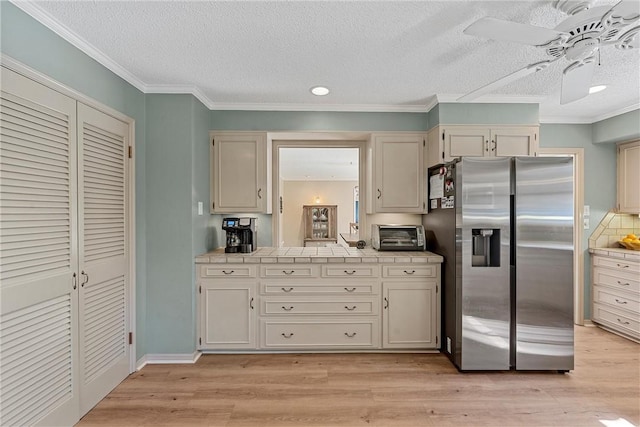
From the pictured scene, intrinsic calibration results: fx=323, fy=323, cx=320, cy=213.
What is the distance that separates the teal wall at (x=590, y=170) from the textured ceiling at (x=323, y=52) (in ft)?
1.75

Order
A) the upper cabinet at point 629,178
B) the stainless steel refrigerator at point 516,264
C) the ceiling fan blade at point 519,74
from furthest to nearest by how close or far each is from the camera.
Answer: the upper cabinet at point 629,178, the stainless steel refrigerator at point 516,264, the ceiling fan blade at point 519,74

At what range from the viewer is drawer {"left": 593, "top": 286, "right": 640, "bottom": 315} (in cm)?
322

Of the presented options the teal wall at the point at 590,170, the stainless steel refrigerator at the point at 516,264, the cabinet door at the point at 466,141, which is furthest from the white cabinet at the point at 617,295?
the cabinet door at the point at 466,141

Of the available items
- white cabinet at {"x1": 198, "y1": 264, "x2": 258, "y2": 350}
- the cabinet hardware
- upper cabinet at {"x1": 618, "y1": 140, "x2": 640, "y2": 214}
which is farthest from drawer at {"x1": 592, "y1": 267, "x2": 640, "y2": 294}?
the cabinet hardware

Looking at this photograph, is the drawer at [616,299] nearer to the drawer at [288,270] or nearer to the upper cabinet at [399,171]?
the upper cabinet at [399,171]

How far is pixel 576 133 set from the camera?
3.72 metres

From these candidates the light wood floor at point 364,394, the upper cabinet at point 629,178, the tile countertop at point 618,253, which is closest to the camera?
the light wood floor at point 364,394

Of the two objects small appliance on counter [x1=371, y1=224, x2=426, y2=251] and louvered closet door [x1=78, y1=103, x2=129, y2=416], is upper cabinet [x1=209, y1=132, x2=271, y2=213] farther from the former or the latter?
small appliance on counter [x1=371, y1=224, x2=426, y2=251]

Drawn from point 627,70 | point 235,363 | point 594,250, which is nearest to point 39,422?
point 235,363

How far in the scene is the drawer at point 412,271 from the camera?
2904mm

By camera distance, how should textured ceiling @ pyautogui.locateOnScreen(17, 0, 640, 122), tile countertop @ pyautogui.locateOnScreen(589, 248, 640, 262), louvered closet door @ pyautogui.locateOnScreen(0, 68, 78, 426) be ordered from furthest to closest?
1. tile countertop @ pyautogui.locateOnScreen(589, 248, 640, 262)
2. textured ceiling @ pyautogui.locateOnScreen(17, 0, 640, 122)
3. louvered closet door @ pyautogui.locateOnScreen(0, 68, 78, 426)

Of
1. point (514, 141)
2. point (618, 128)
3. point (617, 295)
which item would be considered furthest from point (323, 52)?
point (617, 295)

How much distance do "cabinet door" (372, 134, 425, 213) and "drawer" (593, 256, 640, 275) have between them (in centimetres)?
214

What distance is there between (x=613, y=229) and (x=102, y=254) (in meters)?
5.11
